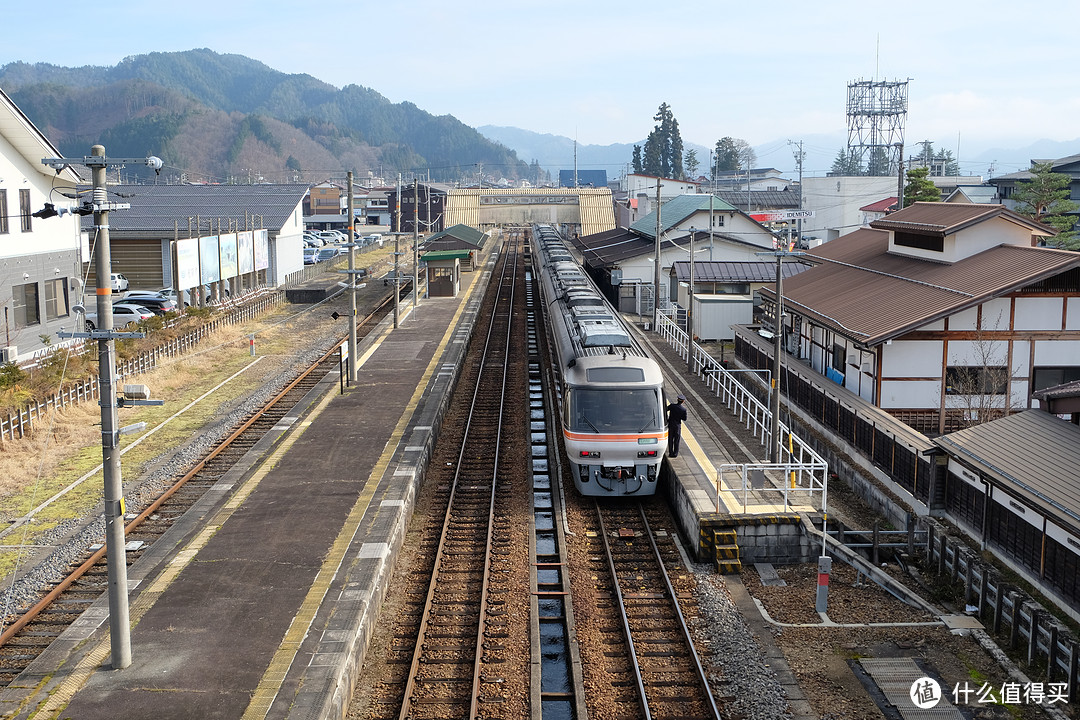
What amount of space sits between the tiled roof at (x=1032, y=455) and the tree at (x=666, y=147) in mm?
113531

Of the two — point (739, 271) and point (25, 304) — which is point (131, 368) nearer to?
point (25, 304)

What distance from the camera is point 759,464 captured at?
16.9 metres

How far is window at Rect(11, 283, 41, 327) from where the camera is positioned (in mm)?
28719

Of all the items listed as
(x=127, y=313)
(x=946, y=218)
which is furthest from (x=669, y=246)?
(x=127, y=313)

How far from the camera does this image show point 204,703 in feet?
31.4

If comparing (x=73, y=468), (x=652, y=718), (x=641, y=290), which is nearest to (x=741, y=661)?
(x=652, y=718)

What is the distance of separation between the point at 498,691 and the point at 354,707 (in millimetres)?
1584

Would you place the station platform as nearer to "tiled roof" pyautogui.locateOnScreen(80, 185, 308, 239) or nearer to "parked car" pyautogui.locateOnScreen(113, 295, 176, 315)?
"parked car" pyautogui.locateOnScreen(113, 295, 176, 315)

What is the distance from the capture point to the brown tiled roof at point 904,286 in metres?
20.5

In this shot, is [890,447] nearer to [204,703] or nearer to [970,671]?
[970,671]

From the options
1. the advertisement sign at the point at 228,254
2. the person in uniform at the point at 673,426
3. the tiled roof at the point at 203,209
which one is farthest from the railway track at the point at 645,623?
the tiled roof at the point at 203,209

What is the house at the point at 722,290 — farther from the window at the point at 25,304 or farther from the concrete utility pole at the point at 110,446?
the concrete utility pole at the point at 110,446

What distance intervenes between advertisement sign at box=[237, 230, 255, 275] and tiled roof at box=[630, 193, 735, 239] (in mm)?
18951

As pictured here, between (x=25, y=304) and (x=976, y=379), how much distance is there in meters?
26.5
